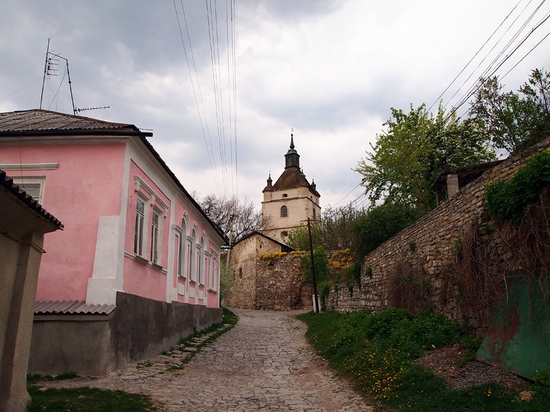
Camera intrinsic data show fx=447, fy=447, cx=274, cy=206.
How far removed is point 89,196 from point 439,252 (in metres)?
8.54

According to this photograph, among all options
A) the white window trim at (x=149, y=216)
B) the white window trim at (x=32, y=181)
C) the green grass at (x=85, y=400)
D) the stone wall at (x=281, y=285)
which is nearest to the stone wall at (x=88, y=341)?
the green grass at (x=85, y=400)

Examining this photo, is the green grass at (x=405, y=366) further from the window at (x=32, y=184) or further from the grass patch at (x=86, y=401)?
the window at (x=32, y=184)

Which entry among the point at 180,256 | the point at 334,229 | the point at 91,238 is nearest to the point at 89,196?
the point at 91,238

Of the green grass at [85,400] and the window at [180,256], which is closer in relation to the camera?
the green grass at [85,400]

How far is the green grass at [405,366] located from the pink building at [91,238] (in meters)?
4.84

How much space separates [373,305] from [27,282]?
13468 millimetres

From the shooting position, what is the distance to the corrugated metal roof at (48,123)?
10.3 m

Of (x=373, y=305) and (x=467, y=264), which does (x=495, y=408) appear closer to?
(x=467, y=264)

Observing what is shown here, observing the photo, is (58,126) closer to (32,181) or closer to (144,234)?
(32,181)

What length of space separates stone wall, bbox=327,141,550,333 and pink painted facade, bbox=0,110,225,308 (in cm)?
731

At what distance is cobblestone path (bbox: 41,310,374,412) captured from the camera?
7.31 metres

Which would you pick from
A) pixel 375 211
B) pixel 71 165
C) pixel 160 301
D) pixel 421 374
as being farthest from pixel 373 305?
pixel 71 165

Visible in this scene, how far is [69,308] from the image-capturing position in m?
9.02

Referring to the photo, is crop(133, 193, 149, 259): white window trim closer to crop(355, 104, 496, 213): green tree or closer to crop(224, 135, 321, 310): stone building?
crop(355, 104, 496, 213): green tree
